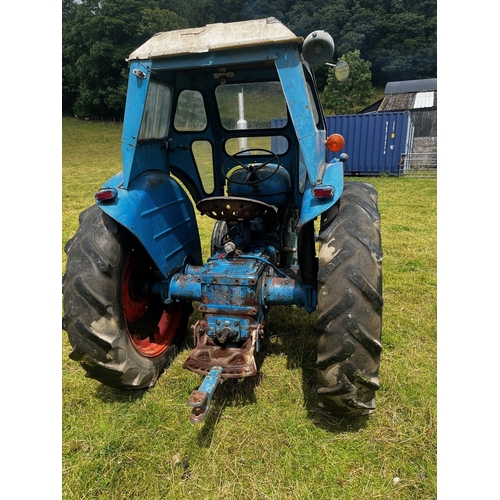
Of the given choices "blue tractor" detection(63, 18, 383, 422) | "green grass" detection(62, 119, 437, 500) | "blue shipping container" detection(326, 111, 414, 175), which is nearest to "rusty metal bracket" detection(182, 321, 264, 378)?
"blue tractor" detection(63, 18, 383, 422)

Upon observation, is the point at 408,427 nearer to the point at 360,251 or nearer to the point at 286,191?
the point at 360,251

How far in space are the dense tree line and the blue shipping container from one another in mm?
22070

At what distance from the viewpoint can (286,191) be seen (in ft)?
11.3

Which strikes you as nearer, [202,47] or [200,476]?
[200,476]

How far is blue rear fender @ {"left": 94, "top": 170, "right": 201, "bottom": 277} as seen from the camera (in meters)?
2.51

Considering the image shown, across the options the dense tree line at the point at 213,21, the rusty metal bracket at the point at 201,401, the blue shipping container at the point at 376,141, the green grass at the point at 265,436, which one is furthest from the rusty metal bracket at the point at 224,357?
the dense tree line at the point at 213,21

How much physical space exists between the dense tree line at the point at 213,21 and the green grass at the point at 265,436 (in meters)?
36.2

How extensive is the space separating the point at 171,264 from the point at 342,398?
1.48 meters

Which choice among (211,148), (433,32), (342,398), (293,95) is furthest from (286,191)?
(433,32)

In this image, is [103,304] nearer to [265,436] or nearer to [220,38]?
[265,436]

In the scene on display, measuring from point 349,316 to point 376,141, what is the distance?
1500 centimetres

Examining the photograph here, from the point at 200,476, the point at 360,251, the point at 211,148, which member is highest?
the point at 211,148

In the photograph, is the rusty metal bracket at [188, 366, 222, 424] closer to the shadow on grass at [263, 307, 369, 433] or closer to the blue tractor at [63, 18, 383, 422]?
the blue tractor at [63, 18, 383, 422]

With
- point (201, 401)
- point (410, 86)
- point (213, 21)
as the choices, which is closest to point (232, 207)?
point (201, 401)
